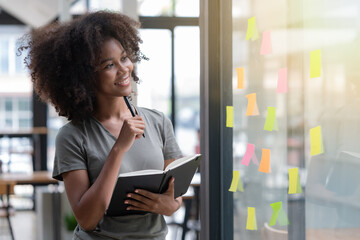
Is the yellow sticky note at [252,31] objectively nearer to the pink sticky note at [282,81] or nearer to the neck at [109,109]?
the pink sticky note at [282,81]

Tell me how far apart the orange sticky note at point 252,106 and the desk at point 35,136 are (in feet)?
18.0

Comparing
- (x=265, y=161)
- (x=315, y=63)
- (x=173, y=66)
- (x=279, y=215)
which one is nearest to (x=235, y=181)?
(x=265, y=161)

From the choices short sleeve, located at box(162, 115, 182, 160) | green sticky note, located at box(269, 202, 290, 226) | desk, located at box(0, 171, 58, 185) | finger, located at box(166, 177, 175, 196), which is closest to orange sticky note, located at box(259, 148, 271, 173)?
green sticky note, located at box(269, 202, 290, 226)

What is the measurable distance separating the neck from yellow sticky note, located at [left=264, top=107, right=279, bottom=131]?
64 cm

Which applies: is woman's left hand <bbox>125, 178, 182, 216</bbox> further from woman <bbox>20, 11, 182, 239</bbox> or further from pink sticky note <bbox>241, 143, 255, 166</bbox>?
pink sticky note <bbox>241, 143, 255, 166</bbox>

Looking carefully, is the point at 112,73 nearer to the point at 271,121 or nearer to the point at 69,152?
the point at 69,152

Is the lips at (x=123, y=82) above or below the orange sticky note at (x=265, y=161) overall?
above

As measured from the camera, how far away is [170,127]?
1695 millimetres

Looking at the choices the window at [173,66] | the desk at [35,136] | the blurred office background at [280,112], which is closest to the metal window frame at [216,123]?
the blurred office background at [280,112]

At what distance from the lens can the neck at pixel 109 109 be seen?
1619mm

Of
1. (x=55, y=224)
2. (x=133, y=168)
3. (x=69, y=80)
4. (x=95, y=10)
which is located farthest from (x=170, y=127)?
(x=55, y=224)

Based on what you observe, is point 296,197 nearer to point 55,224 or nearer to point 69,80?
point 69,80

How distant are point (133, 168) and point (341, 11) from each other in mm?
729

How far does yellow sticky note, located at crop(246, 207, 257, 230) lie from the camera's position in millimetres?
2213
